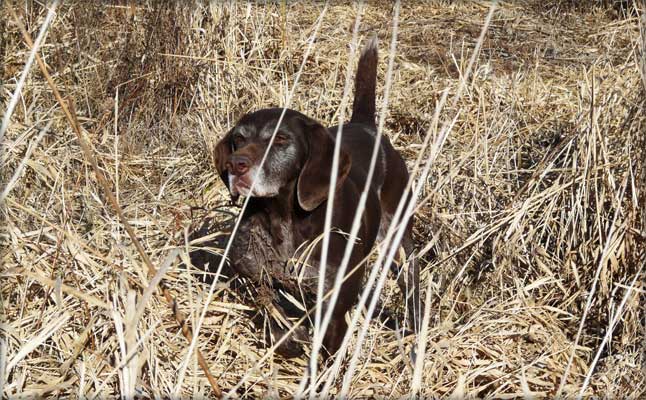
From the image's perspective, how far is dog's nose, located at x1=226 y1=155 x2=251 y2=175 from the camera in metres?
3.37

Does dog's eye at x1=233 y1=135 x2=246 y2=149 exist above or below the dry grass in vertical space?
above

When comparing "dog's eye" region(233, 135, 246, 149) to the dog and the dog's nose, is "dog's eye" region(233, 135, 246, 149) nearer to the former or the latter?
the dog

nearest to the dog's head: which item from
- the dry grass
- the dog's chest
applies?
the dog's chest

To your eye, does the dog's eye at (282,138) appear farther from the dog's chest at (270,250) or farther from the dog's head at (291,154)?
the dog's chest at (270,250)

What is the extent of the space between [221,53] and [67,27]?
40.1 inches

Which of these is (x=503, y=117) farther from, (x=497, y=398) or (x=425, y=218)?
(x=497, y=398)

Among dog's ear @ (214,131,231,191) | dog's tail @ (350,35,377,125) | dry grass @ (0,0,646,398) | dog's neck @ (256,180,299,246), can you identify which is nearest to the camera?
dry grass @ (0,0,646,398)

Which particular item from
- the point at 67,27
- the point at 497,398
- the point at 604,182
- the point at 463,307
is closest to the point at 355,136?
the point at 463,307

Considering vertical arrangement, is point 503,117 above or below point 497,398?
above

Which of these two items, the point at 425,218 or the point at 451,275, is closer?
the point at 451,275

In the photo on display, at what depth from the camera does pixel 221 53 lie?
585 centimetres

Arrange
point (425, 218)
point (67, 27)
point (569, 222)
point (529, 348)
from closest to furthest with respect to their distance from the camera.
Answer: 1. point (529, 348)
2. point (569, 222)
3. point (425, 218)
4. point (67, 27)

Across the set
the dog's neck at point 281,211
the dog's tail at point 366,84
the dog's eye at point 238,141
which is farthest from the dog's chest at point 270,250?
the dog's tail at point 366,84

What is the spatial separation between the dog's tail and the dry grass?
1.45 feet
